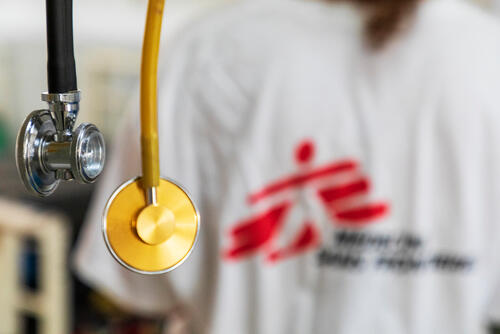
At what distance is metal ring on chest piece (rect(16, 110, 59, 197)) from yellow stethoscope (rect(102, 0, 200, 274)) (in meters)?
0.03

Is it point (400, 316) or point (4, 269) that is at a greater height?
point (4, 269)

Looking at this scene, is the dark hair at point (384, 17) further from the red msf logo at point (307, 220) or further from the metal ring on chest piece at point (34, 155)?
the metal ring on chest piece at point (34, 155)

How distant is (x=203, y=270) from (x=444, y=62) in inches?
17.8

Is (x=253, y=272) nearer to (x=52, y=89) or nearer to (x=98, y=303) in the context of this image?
(x=52, y=89)

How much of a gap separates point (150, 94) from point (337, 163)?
0.64m

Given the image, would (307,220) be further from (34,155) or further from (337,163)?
(34,155)

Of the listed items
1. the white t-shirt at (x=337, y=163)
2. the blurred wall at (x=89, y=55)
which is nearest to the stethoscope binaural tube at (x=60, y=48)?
the white t-shirt at (x=337, y=163)

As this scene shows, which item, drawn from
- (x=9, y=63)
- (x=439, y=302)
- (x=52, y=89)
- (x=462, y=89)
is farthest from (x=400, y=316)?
(x=9, y=63)

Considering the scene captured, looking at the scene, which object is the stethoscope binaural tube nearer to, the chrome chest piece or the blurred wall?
the chrome chest piece

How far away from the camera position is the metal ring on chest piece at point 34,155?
0.91ft

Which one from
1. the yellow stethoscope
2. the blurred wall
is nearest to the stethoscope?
the yellow stethoscope

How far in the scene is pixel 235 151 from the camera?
3.01ft

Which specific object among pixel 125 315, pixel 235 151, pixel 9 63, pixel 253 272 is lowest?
pixel 125 315

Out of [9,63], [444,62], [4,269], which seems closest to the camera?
[444,62]
